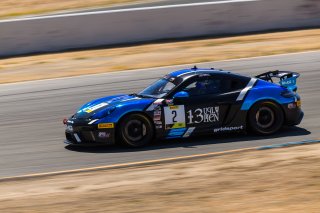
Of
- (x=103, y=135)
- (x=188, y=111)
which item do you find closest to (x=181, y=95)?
(x=188, y=111)

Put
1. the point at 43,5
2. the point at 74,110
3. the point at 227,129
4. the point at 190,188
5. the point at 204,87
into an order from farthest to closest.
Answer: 1. the point at 43,5
2. the point at 74,110
3. the point at 227,129
4. the point at 204,87
5. the point at 190,188

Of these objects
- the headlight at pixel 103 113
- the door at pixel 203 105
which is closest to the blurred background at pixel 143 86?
the door at pixel 203 105

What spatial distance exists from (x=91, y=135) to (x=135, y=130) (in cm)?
76

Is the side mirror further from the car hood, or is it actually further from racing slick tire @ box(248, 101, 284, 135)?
racing slick tire @ box(248, 101, 284, 135)

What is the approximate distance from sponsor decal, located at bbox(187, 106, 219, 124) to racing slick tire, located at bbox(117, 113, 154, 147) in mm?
724

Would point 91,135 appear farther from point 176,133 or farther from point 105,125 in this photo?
point 176,133

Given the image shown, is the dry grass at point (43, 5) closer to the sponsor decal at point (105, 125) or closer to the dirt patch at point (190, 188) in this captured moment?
the sponsor decal at point (105, 125)

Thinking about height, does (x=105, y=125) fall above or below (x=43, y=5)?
below

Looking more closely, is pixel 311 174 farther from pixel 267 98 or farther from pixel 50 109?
pixel 50 109

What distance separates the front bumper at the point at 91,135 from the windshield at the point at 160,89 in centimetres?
111

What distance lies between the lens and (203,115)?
11859 mm

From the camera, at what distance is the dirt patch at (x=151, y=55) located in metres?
19.5

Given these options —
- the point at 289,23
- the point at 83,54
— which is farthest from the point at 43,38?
the point at 289,23

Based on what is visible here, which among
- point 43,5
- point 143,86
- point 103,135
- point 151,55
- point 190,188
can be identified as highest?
point 43,5
